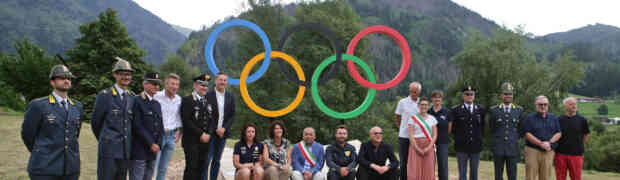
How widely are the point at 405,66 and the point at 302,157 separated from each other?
3.73 meters

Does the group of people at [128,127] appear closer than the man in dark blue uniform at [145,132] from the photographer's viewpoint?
Yes

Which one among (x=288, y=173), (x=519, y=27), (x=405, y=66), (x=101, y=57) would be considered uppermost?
(x=519, y=27)

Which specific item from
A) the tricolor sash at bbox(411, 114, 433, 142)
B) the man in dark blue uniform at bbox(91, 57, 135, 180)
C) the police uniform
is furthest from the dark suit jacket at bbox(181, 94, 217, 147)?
the tricolor sash at bbox(411, 114, 433, 142)

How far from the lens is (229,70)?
2509cm

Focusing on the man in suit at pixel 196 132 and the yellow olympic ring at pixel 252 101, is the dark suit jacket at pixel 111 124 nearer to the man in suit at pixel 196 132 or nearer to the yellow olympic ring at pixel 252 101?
the man in suit at pixel 196 132

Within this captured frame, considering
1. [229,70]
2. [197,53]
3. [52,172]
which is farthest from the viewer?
[197,53]

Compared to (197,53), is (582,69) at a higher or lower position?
lower

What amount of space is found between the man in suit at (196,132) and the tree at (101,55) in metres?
18.2

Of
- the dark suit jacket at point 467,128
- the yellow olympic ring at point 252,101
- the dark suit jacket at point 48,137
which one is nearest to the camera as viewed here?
the dark suit jacket at point 48,137

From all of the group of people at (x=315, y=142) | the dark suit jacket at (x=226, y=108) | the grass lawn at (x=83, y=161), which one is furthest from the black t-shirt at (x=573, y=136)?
the dark suit jacket at (x=226, y=108)

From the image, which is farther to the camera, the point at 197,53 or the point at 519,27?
the point at 197,53

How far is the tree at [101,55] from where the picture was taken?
22.0m

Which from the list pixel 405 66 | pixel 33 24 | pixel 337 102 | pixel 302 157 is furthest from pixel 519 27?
pixel 33 24

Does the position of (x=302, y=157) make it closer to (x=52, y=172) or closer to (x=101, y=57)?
(x=52, y=172)
